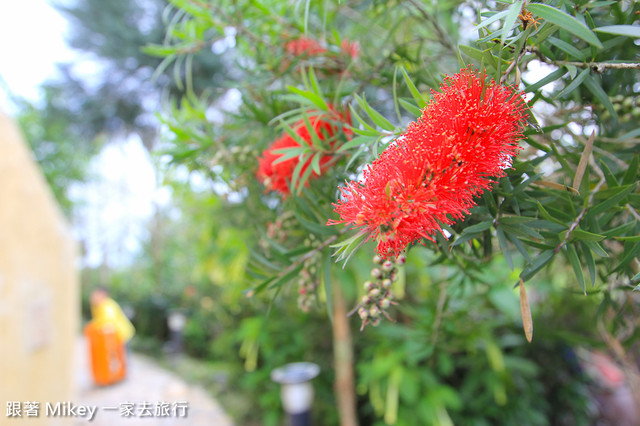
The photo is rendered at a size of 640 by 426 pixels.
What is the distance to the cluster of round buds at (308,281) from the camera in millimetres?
814

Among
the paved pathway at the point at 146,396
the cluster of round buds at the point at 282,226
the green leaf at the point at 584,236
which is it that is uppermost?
the cluster of round buds at the point at 282,226

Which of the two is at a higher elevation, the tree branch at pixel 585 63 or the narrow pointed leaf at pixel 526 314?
the tree branch at pixel 585 63

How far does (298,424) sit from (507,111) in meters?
2.83

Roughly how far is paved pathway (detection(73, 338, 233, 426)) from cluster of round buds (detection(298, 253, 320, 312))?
9.88ft

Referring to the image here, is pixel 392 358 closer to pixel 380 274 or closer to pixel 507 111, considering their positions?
pixel 380 274

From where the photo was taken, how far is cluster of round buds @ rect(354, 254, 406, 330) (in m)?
0.66

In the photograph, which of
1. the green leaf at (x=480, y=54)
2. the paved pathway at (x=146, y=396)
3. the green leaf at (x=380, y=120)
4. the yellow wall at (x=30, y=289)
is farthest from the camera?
the paved pathway at (x=146, y=396)

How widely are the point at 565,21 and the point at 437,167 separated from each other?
0.71ft

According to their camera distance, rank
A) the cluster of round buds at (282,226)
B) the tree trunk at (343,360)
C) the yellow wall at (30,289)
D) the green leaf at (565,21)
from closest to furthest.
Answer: the green leaf at (565,21)
the cluster of round buds at (282,226)
the yellow wall at (30,289)
the tree trunk at (343,360)

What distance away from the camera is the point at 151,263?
855cm

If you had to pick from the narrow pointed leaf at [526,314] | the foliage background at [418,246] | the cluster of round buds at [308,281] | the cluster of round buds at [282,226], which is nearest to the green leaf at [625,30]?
the foliage background at [418,246]

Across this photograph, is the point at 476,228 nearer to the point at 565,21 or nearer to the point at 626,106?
the point at 565,21

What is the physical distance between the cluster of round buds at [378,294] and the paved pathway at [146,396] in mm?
3179

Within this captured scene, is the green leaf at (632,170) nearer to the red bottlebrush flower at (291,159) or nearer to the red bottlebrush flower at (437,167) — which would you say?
the red bottlebrush flower at (437,167)
